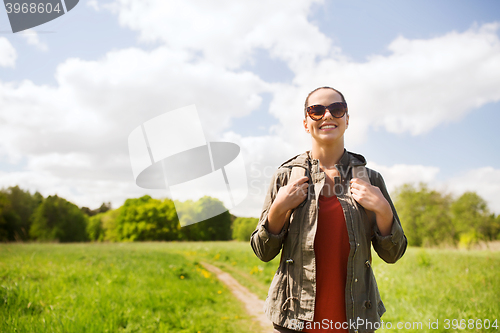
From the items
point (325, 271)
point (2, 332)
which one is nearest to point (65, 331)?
point (2, 332)

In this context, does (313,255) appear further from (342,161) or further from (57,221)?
(57,221)

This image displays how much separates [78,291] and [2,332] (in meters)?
2.22

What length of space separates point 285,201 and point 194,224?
47.4 m

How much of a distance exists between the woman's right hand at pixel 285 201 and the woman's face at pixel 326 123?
1.16 feet

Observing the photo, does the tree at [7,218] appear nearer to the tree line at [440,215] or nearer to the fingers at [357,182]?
the fingers at [357,182]

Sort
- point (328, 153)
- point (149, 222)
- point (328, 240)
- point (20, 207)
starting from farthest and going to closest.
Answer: point (149, 222) < point (20, 207) < point (328, 153) < point (328, 240)

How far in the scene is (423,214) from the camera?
54.3m

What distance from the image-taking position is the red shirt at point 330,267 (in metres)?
1.87

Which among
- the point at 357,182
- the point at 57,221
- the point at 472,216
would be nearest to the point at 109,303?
the point at 357,182

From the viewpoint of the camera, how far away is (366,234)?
199cm

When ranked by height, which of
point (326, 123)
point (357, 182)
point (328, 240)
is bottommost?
point (328, 240)

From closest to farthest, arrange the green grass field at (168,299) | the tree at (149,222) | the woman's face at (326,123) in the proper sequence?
1. the woman's face at (326,123)
2. the green grass field at (168,299)
3. the tree at (149,222)

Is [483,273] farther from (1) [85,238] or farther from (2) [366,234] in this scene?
(1) [85,238]

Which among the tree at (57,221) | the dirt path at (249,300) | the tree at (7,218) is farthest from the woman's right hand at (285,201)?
the tree at (57,221)
